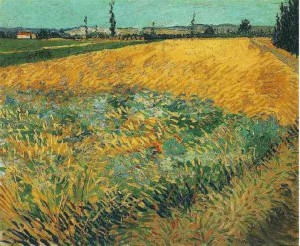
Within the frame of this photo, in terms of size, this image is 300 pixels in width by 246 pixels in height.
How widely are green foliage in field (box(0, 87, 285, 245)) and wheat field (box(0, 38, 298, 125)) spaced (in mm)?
110

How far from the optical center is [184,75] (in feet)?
16.0

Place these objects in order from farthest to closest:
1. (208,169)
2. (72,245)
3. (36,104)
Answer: (36,104), (208,169), (72,245)

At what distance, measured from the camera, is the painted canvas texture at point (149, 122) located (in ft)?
12.0

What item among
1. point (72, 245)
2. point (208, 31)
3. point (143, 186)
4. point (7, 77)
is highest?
point (208, 31)

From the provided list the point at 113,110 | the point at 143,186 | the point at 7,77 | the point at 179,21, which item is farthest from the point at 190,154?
the point at 7,77

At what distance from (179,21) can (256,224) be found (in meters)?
1.87

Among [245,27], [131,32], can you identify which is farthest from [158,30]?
[245,27]

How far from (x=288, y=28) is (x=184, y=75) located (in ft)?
3.34

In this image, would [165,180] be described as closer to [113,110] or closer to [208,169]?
[208,169]

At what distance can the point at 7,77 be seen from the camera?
178 inches

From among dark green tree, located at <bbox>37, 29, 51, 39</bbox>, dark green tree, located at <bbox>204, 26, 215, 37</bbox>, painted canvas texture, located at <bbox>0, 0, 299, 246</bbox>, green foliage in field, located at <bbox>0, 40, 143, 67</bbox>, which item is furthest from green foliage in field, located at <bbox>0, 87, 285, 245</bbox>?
dark green tree, located at <bbox>204, 26, 215, 37</bbox>

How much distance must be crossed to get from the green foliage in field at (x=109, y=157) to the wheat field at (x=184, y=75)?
0.11 meters

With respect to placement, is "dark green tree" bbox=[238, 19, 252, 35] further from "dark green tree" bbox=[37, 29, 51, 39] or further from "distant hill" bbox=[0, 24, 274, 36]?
"dark green tree" bbox=[37, 29, 51, 39]

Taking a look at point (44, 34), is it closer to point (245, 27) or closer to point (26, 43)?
point (26, 43)
